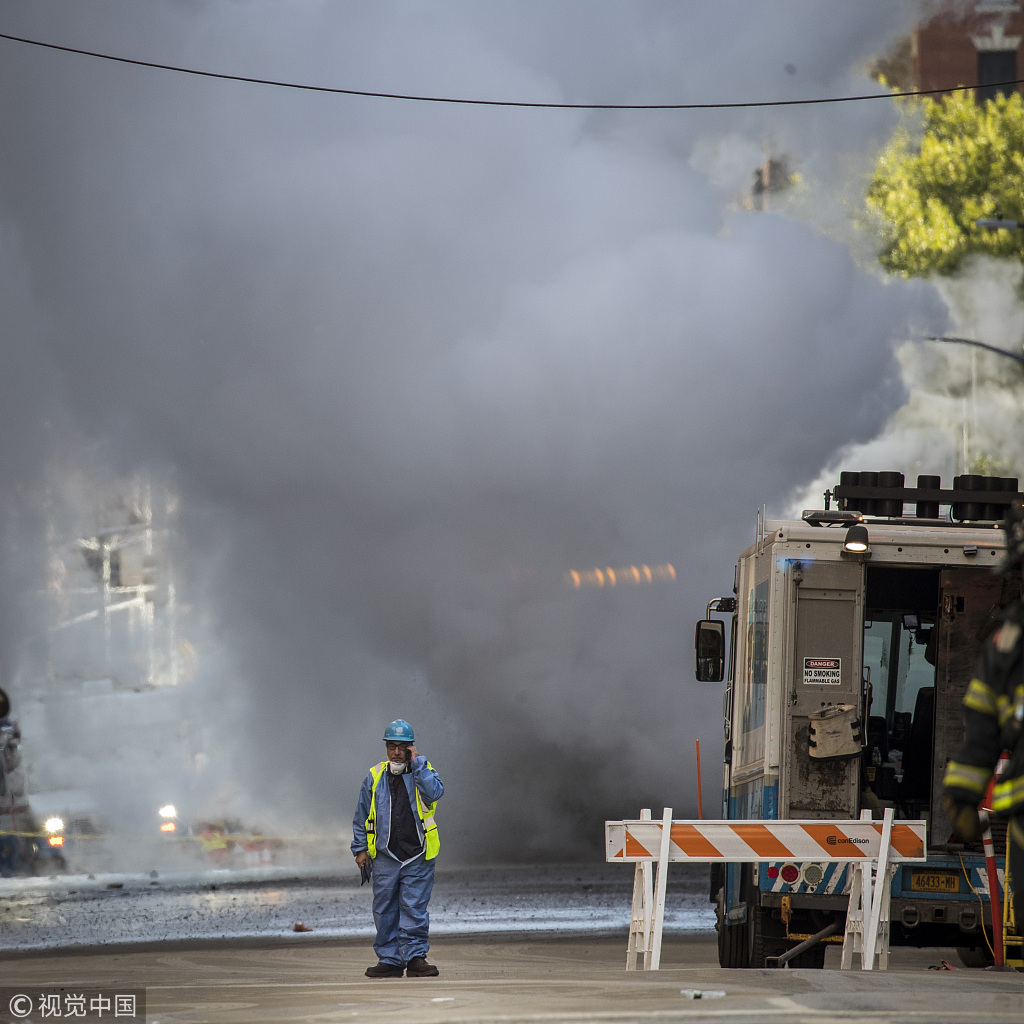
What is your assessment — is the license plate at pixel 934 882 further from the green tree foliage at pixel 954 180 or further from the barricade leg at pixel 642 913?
the green tree foliage at pixel 954 180

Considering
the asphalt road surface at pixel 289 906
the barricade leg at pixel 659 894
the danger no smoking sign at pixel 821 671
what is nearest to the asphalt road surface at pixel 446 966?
the asphalt road surface at pixel 289 906

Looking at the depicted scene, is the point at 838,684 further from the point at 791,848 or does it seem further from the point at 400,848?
the point at 400,848

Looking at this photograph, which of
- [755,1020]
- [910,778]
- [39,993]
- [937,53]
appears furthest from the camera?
[937,53]

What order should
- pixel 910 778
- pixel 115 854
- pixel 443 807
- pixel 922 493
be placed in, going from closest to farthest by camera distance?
pixel 922 493 < pixel 910 778 < pixel 443 807 < pixel 115 854

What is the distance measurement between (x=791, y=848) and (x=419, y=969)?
87.4 inches

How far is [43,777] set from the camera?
106ft

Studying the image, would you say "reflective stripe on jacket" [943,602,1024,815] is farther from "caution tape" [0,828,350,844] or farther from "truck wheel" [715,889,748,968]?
"caution tape" [0,828,350,844]

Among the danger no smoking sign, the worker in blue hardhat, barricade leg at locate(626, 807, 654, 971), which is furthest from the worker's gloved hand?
the worker in blue hardhat

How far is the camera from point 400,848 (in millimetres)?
8516

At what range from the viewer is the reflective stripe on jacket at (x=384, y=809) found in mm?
8539

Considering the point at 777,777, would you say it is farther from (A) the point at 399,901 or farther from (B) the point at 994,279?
(B) the point at 994,279

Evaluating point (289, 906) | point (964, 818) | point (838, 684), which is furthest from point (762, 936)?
point (289, 906)

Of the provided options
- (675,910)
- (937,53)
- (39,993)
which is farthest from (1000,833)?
(937,53)

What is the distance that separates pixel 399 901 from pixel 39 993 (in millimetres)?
2203
